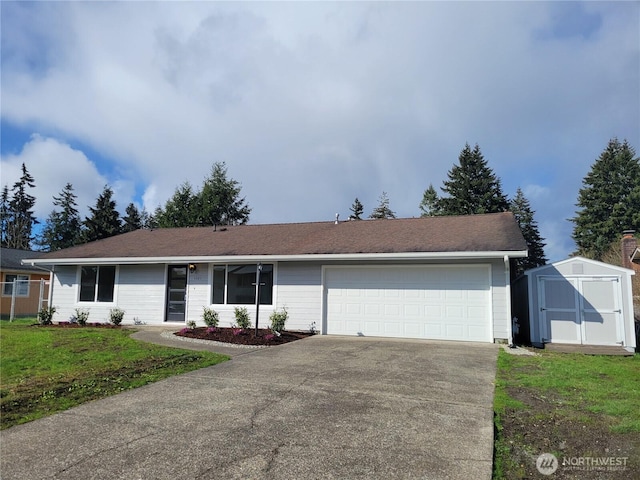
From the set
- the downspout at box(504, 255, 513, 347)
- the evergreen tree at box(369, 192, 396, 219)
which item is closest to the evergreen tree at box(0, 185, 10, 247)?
the evergreen tree at box(369, 192, 396, 219)

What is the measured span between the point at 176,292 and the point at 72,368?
7407 millimetres

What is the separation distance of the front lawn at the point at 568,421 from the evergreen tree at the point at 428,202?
3675cm

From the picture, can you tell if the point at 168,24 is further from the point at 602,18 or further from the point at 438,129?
the point at 438,129

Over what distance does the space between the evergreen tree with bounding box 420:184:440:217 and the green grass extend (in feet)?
122

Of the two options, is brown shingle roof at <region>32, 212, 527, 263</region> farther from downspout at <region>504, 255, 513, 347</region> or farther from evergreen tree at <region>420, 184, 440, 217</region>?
evergreen tree at <region>420, 184, 440, 217</region>

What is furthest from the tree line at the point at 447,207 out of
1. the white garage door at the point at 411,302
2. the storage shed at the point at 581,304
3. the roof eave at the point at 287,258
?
the storage shed at the point at 581,304

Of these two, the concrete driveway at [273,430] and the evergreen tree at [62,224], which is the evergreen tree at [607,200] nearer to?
the concrete driveway at [273,430]

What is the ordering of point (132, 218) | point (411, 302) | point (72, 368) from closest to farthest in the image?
point (72, 368)
point (411, 302)
point (132, 218)

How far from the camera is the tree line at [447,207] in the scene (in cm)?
3694

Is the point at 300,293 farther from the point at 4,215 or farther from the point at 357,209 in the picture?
the point at 4,215

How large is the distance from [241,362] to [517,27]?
1127 cm

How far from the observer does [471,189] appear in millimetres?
39062

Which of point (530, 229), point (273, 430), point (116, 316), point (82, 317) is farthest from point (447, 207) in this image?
point (273, 430)

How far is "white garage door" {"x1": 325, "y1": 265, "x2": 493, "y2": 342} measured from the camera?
11.1 m
